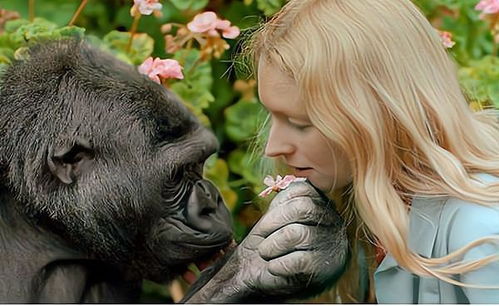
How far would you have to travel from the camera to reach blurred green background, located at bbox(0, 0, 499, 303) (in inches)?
119

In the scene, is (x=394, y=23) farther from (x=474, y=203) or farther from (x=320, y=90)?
(x=474, y=203)

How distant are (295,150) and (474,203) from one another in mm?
362

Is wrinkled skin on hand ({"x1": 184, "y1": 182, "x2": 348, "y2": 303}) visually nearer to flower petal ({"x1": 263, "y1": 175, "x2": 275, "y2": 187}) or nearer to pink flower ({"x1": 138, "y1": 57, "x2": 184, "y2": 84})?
flower petal ({"x1": 263, "y1": 175, "x2": 275, "y2": 187})

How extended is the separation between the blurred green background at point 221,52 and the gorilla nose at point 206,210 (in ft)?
1.19

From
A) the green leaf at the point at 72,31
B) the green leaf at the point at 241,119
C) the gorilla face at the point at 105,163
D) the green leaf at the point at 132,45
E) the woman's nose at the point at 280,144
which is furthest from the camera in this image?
the green leaf at the point at 241,119

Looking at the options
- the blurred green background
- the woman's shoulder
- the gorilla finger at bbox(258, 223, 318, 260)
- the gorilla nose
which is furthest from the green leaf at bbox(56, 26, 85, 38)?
the woman's shoulder

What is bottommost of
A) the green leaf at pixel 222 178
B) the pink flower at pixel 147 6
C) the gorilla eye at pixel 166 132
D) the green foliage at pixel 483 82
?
the green leaf at pixel 222 178

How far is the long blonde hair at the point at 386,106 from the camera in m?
2.24

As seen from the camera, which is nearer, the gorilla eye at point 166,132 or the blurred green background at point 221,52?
the gorilla eye at point 166,132

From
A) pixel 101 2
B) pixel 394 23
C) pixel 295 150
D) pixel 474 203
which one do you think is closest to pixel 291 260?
pixel 295 150

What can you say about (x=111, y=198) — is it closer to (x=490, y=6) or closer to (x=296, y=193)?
(x=296, y=193)

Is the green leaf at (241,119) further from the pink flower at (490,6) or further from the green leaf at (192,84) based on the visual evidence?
the pink flower at (490,6)

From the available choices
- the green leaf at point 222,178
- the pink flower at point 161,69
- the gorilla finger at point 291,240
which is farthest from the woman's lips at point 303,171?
the green leaf at point 222,178

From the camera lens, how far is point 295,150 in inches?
90.2
